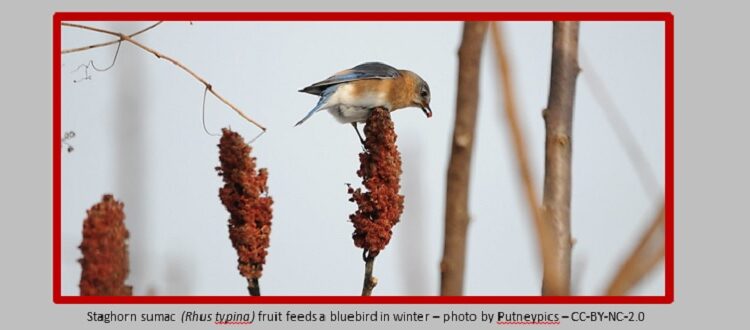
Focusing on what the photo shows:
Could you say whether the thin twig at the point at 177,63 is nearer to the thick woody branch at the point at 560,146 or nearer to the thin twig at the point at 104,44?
the thin twig at the point at 104,44

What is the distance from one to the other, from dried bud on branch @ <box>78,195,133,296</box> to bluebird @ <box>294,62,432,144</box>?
0.54 m

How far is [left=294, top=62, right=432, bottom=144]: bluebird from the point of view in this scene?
2.27 meters

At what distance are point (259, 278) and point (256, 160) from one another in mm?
259

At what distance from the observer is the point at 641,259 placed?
2.12 ft

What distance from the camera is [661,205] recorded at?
2.13ft

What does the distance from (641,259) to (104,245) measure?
1420 mm

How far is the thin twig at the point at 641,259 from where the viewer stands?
2.09 ft

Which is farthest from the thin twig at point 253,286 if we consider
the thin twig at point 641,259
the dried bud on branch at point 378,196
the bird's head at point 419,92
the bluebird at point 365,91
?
the thin twig at point 641,259

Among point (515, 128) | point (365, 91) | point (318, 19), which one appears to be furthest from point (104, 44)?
point (515, 128)

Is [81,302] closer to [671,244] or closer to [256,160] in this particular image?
[256,160]

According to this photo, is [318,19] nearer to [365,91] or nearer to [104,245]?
[365,91]

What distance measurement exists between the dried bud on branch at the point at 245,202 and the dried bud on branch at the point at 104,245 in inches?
9.2

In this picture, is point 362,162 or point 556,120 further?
point 362,162

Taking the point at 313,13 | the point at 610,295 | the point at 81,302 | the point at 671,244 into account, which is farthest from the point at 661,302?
the point at 610,295
